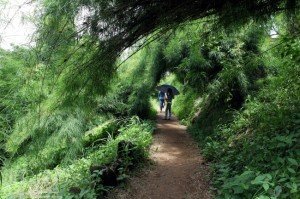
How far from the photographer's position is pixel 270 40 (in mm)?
8477

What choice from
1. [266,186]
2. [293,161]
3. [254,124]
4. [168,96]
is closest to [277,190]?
[266,186]

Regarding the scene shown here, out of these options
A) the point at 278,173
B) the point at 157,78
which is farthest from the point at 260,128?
the point at 157,78

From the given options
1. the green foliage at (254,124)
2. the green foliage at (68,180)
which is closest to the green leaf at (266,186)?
the green foliage at (254,124)

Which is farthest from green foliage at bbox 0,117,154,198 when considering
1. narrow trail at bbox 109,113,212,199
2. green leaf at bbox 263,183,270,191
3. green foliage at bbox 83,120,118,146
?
green foliage at bbox 83,120,118,146

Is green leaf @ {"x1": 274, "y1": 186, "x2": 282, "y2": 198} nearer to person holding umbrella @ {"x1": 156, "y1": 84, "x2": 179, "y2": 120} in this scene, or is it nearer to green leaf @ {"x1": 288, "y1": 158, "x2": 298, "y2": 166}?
green leaf @ {"x1": 288, "y1": 158, "x2": 298, "y2": 166}

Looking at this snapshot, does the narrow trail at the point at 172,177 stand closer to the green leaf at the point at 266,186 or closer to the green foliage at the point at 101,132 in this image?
the green leaf at the point at 266,186

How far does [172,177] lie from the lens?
6.01 m

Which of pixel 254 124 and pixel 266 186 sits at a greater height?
pixel 254 124

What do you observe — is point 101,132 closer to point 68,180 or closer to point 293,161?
point 68,180

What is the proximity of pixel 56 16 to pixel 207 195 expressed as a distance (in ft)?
10.5

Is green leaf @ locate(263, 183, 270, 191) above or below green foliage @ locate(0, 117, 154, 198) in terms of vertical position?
above

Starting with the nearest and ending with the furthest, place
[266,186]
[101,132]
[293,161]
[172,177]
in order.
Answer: [266,186]
[293,161]
[172,177]
[101,132]

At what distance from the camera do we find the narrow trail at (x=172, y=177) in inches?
206

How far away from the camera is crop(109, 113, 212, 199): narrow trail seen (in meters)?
5.23
